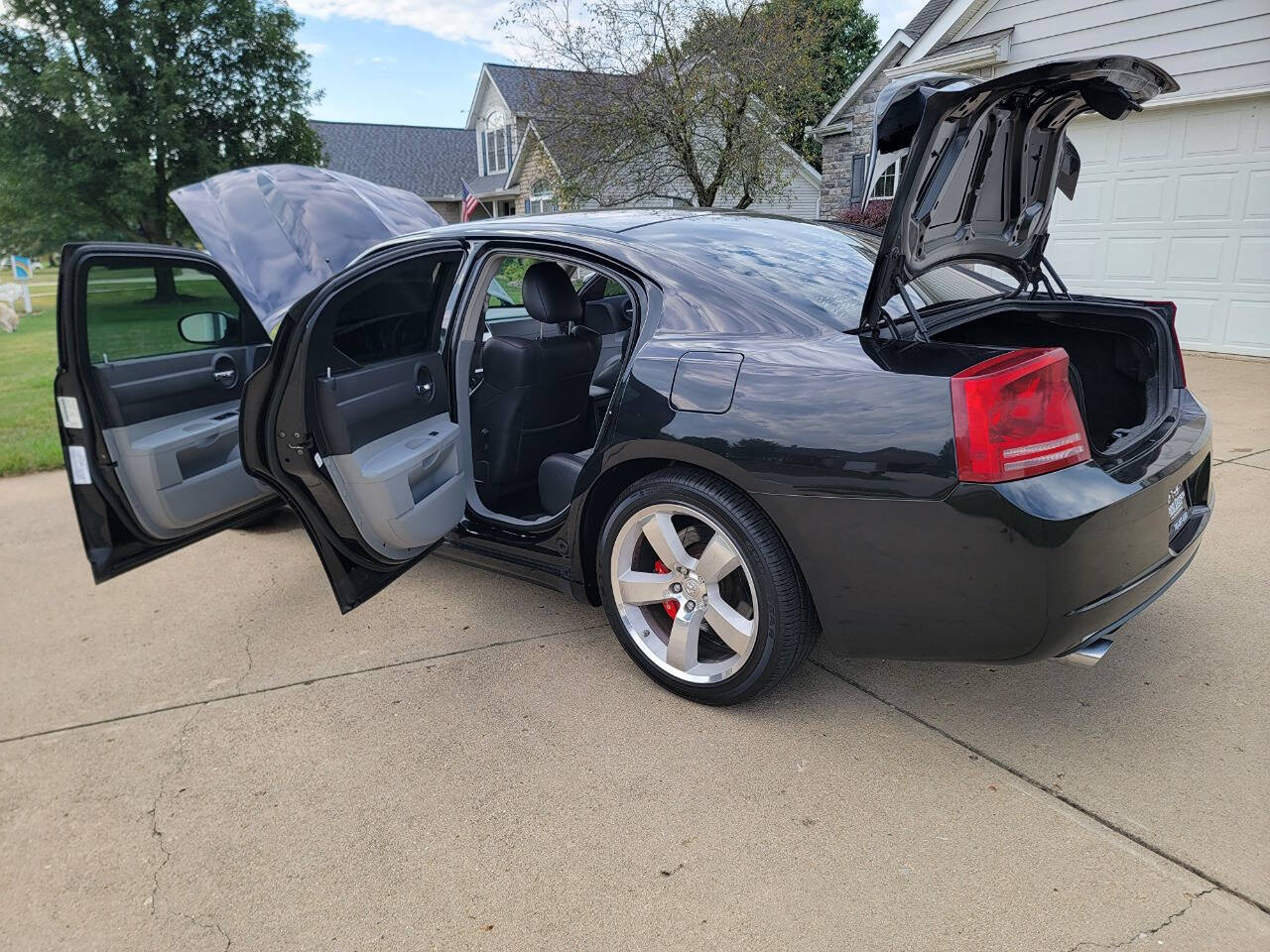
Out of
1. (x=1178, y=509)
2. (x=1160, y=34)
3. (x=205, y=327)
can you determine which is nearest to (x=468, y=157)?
(x=1160, y=34)

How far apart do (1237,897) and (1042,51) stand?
31.6 ft

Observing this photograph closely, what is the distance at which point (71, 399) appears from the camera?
292cm

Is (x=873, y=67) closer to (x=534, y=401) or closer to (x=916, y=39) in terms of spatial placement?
(x=916, y=39)

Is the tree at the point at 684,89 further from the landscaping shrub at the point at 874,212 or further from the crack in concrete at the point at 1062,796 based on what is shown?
the crack in concrete at the point at 1062,796

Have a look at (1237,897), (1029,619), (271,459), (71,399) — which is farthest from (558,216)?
(1237,897)

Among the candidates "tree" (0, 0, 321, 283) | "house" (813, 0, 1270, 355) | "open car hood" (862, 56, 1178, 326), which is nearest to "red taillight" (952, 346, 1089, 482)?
"open car hood" (862, 56, 1178, 326)

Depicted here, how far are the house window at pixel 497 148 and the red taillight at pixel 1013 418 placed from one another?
93.9 ft

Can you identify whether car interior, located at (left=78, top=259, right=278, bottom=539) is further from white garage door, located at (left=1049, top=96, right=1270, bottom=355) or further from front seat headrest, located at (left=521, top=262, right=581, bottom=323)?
white garage door, located at (left=1049, top=96, right=1270, bottom=355)

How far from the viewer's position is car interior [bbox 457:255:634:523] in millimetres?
3330

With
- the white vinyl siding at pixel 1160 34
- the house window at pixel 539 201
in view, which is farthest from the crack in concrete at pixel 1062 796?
the house window at pixel 539 201

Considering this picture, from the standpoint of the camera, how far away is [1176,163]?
809 centimetres

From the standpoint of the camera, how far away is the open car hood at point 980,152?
2.28 m

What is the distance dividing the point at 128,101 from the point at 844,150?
14.2 m

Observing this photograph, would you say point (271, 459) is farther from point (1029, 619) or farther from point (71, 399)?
point (1029, 619)
